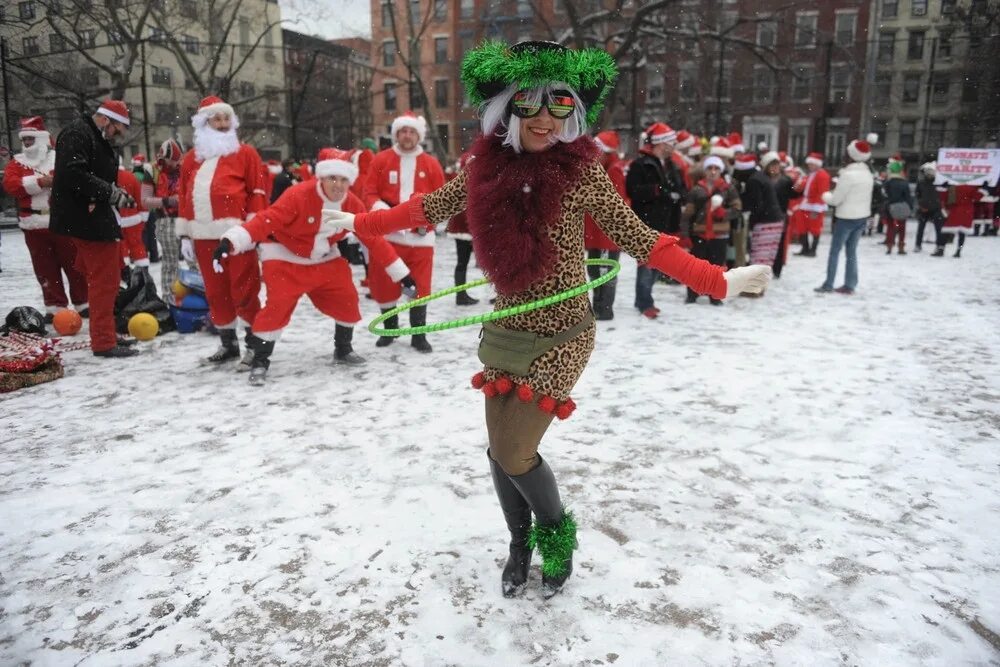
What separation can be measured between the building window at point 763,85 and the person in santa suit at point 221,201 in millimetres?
33041

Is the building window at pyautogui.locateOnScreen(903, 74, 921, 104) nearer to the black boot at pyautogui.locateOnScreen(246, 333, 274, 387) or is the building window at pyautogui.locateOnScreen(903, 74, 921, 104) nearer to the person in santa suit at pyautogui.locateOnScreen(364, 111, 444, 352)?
the person in santa suit at pyautogui.locateOnScreen(364, 111, 444, 352)

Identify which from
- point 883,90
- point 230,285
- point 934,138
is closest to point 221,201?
point 230,285

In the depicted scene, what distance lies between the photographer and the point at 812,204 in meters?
13.1

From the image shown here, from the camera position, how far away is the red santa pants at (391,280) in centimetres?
644

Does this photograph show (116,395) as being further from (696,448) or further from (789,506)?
(789,506)

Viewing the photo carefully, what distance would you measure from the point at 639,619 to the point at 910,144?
46.1m

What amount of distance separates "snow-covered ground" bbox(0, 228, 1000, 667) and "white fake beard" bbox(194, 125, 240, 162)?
1964 mm

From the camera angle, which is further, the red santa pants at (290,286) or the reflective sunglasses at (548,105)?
the red santa pants at (290,286)

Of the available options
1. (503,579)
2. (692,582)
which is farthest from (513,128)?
(692,582)

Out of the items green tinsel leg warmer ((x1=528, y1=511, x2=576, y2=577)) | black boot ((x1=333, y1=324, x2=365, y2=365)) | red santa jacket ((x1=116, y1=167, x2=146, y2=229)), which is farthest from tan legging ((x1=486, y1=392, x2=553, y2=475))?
Result: red santa jacket ((x1=116, y1=167, x2=146, y2=229))

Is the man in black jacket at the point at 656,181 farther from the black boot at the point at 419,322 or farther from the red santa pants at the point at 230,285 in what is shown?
the red santa pants at the point at 230,285

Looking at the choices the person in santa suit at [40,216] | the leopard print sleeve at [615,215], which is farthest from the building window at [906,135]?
the leopard print sleeve at [615,215]

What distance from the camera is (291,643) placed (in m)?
2.46

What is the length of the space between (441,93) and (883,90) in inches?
1085
